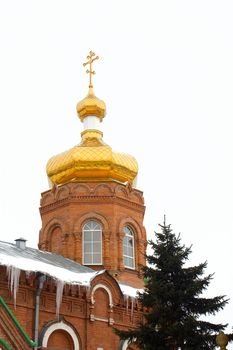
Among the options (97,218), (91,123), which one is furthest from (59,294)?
(91,123)

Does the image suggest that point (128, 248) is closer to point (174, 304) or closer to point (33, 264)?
point (33, 264)

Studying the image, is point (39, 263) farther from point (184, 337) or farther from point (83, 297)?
point (184, 337)

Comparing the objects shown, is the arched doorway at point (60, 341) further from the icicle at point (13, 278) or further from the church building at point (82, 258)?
the icicle at point (13, 278)

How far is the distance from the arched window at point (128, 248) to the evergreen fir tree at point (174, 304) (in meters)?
10.2

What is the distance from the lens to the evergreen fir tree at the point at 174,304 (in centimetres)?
1461

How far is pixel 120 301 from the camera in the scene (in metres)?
20.1

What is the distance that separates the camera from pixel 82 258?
83.2ft

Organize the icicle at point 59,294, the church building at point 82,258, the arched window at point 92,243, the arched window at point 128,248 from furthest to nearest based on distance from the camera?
the arched window at point 128,248, the arched window at point 92,243, the icicle at point 59,294, the church building at point 82,258

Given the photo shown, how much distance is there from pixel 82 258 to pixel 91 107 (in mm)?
7911

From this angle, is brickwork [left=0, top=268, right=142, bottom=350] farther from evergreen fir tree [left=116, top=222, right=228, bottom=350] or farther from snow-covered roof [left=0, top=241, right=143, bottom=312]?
evergreen fir tree [left=116, top=222, right=228, bottom=350]

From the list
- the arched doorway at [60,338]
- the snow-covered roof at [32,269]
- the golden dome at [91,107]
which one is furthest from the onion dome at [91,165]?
the arched doorway at [60,338]

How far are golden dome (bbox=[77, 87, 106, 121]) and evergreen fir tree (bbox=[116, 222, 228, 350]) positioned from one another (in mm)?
14342

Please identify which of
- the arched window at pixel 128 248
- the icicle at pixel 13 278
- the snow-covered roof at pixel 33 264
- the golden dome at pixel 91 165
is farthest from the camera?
the golden dome at pixel 91 165

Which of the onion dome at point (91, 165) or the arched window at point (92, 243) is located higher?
the onion dome at point (91, 165)
